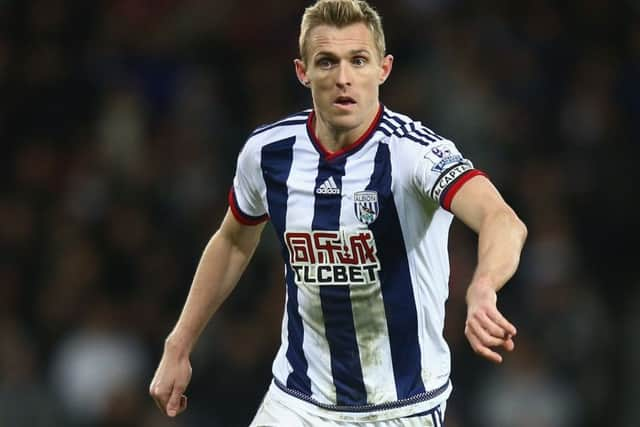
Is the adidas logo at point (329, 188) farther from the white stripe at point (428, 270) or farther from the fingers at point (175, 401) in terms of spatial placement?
the fingers at point (175, 401)

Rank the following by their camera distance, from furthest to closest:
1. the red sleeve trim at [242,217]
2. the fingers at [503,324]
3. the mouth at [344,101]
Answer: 1. the red sleeve trim at [242,217]
2. the mouth at [344,101]
3. the fingers at [503,324]

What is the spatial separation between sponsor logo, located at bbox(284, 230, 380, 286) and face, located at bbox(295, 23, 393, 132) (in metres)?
0.43

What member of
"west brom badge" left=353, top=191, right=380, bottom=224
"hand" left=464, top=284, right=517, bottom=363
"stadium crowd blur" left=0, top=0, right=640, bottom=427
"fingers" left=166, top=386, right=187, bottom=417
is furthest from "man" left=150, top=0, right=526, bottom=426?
"stadium crowd blur" left=0, top=0, right=640, bottom=427

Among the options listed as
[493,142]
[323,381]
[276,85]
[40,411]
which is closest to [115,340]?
[40,411]

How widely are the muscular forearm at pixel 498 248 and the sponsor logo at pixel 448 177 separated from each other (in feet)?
0.88

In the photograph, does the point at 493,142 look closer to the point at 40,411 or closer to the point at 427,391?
the point at 40,411

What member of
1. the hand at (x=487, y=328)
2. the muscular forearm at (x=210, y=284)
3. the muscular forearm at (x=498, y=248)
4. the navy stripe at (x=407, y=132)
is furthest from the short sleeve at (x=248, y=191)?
the hand at (x=487, y=328)

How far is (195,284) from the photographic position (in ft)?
17.7

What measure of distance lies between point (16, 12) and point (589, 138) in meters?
5.40

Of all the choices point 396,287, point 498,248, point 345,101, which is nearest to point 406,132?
point 345,101

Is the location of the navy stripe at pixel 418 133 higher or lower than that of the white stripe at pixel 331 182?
higher

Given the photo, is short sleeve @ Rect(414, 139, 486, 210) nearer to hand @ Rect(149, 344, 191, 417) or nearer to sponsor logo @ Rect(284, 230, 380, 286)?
sponsor logo @ Rect(284, 230, 380, 286)

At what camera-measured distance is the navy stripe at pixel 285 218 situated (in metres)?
4.96

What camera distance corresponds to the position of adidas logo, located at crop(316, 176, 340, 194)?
4.80 m
